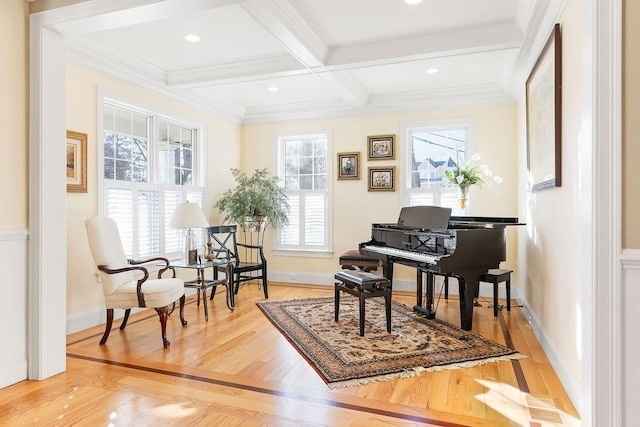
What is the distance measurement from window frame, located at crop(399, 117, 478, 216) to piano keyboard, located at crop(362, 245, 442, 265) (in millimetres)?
1262

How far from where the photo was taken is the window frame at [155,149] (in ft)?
14.1

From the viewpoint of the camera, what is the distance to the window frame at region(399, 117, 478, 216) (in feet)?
18.4

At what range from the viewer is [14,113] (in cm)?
279

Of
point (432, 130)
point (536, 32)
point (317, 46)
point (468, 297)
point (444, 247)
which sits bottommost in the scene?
point (468, 297)

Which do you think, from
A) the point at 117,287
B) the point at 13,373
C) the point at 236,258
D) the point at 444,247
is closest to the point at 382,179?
the point at 444,247

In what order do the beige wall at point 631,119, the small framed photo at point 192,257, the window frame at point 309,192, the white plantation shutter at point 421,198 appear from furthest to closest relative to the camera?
the window frame at point 309,192, the white plantation shutter at point 421,198, the small framed photo at point 192,257, the beige wall at point 631,119

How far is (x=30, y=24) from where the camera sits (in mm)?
2881

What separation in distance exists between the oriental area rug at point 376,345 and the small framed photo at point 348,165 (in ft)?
7.14

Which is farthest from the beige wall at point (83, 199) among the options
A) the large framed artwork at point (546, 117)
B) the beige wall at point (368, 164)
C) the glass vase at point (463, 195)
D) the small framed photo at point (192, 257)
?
the large framed artwork at point (546, 117)

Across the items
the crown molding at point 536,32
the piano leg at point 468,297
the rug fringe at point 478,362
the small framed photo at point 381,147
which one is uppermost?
the crown molding at point 536,32

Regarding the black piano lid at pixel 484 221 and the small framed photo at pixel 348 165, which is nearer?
the black piano lid at pixel 484 221

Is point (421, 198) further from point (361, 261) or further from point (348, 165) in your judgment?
point (361, 261)

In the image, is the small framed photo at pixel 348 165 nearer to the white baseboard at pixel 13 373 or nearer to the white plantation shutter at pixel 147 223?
the white plantation shutter at pixel 147 223

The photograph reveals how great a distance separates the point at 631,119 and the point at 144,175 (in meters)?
4.71
